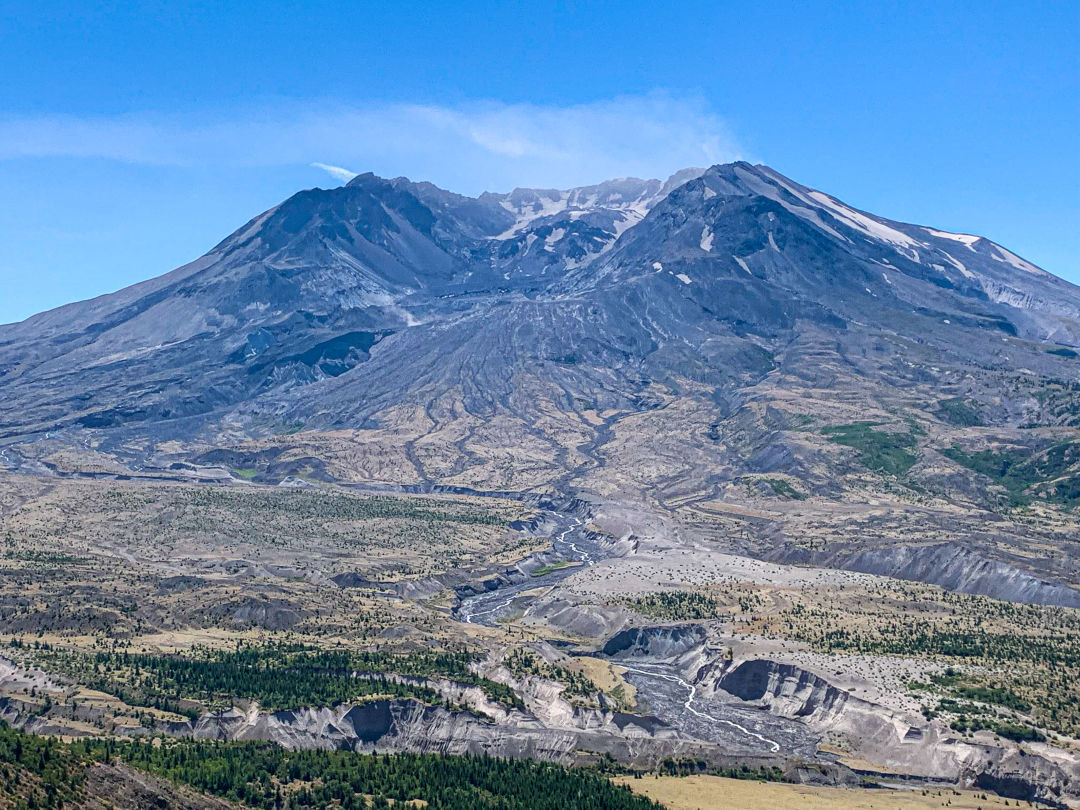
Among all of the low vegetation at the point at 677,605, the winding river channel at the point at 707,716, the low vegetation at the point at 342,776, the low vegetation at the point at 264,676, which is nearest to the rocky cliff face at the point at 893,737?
the winding river channel at the point at 707,716

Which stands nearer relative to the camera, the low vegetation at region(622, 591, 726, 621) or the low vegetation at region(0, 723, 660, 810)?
the low vegetation at region(0, 723, 660, 810)

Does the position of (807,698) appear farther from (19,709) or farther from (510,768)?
(19,709)

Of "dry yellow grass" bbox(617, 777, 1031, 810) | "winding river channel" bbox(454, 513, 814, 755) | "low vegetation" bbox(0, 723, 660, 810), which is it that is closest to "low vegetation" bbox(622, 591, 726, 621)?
"winding river channel" bbox(454, 513, 814, 755)

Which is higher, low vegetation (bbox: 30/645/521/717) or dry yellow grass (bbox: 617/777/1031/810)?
low vegetation (bbox: 30/645/521/717)

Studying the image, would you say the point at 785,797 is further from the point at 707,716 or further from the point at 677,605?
the point at 677,605

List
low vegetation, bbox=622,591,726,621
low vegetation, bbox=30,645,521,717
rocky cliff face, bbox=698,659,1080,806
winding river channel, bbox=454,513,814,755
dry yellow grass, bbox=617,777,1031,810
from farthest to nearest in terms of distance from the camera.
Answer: low vegetation, bbox=622,591,726,621 → winding river channel, bbox=454,513,814,755 → low vegetation, bbox=30,645,521,717 → rocky cliff face, bbox=698,659,1080,806 → dry yellow grass, bbox=617,777,1031,810

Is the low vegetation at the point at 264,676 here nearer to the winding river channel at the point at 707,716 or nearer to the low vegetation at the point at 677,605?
the winding river channel at the point at 707,716

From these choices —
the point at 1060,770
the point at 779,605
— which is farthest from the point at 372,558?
the point at 1060,770

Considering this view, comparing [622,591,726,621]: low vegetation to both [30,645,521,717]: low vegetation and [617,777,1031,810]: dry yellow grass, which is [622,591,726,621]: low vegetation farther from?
[617,777,1031,810]: dry yellow grass
